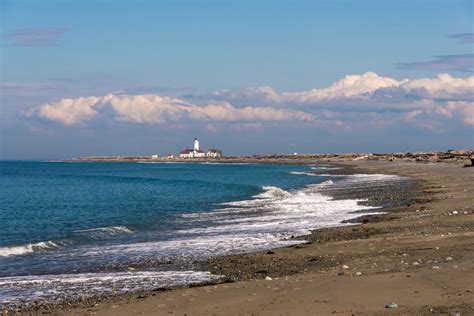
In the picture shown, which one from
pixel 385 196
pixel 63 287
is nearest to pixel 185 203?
pixel 385 196

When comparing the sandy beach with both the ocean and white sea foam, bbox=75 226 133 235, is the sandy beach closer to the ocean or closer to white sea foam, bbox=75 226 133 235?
the ocean

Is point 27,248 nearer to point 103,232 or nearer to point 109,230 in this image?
point 103,232

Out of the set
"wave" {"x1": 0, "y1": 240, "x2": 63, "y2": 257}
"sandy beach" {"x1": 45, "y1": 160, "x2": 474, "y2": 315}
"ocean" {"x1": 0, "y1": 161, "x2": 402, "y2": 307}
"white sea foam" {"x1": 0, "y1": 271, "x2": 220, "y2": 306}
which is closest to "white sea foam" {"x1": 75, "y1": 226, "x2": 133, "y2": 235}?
"ocean" {"x1": 0, "y1": 161, "x2": 402, "y2": 307}

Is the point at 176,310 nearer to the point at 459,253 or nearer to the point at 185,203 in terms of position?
the point at 459,253

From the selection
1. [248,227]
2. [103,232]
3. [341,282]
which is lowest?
[103,232]

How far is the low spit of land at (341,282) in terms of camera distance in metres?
11.0

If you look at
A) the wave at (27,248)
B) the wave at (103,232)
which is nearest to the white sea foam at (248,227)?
the wave at (27,248)

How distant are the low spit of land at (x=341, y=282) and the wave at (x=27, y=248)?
825 cm

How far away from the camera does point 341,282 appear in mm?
12922

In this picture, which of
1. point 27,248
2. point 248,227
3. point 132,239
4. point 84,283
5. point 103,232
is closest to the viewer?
point 84,283

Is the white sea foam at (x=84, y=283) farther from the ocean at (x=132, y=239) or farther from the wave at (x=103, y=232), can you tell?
the wave at (x=103, y=232)

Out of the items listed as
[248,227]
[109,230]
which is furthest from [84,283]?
[109,230]

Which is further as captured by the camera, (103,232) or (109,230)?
(109,230)

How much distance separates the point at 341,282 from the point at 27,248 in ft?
47.7
